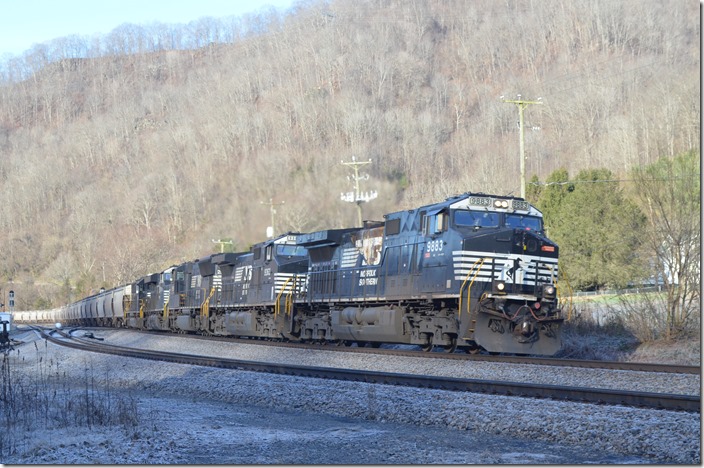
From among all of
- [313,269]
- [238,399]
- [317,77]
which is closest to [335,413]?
[238,399]

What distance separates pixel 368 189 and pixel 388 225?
26880mm

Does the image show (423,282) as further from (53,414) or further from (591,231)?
(591,231)

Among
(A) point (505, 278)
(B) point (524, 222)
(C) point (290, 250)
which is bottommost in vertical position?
(A) point (505, 278)

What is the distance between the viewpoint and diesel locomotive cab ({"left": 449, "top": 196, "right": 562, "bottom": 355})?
17734 millimetres

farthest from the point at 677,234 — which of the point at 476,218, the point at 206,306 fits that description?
the point at 206,306

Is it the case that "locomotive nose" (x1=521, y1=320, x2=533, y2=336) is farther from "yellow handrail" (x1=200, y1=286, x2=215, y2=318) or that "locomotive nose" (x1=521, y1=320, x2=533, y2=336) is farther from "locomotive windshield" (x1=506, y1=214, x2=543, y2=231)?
"yellow handrail" (x1=200, y1=286, x2=215, y2=318)

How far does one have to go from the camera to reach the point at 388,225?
21.2 meters

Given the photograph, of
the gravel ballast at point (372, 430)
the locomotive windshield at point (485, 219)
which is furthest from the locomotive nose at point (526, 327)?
the locomotive windshield at point (485, 219)

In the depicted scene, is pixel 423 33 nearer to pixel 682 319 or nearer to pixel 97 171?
pixel 97 171

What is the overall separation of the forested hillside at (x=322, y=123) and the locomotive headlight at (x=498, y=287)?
34.5 feet

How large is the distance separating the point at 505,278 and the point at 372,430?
799 cm

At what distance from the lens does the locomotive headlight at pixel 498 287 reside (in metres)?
17.8

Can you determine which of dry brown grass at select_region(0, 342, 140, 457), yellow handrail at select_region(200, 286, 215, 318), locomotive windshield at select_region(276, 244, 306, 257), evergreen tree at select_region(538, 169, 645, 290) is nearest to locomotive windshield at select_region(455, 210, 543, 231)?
dry brown grass at select_region(0, 342, 140, 457)

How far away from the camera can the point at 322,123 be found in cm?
8106
